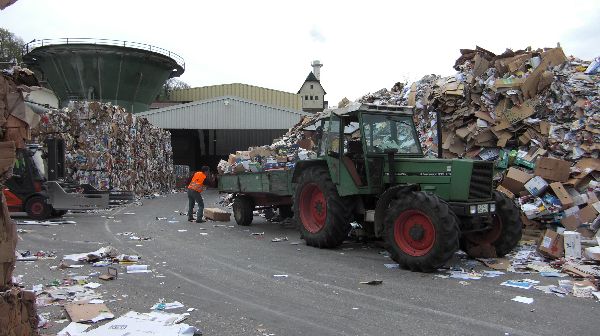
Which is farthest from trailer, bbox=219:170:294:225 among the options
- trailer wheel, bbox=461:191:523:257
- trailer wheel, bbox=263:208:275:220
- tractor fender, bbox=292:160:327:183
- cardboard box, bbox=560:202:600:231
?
cardboard box, bbox=560:202:600:231

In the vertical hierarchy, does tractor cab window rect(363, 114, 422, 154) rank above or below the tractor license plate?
above

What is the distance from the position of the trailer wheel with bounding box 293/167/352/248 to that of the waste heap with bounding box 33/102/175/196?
1242cm

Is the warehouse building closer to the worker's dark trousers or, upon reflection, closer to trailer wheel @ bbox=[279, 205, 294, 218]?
the worker's dark trousers

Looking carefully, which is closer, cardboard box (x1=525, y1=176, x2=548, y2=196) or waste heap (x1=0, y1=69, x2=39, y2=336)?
waste heap (x1=0, y1=69, x2=39, y2=336)

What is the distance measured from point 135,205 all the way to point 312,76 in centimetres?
5902

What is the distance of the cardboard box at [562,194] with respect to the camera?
9.78 metres

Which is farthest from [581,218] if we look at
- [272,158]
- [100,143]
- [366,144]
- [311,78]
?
[311,78]

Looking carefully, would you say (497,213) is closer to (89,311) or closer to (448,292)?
(448,292)

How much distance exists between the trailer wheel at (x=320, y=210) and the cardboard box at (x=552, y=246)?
10.4 ft

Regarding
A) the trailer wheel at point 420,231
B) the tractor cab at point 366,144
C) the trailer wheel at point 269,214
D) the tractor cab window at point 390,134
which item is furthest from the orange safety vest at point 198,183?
the trailer wheel at point 420,231

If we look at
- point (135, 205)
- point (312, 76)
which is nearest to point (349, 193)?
point (135, 205)

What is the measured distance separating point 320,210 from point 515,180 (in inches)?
165

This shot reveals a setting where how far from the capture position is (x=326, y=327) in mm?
4965

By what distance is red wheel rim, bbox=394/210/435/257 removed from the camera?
733 centimetres
